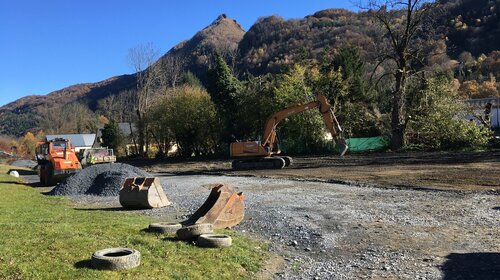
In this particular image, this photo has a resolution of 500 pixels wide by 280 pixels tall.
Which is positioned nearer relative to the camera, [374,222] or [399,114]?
[374,222]

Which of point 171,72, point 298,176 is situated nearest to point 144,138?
point 171,72

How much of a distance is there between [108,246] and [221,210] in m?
3.24

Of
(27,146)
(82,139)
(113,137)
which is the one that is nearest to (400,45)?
(113,137)

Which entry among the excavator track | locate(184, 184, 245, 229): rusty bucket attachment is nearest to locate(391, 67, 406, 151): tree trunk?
the excavator track

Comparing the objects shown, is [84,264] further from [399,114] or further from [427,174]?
[399,114]

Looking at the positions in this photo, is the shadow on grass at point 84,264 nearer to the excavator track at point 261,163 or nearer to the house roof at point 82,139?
the excavator track at point 261,163

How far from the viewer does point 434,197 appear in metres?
14.1

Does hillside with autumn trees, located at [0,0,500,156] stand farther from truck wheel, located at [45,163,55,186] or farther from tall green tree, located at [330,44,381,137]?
truck wheel, located at [45,163,55,186]

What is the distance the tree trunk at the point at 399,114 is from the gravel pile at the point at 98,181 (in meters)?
23.2

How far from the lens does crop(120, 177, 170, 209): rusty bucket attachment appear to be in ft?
45.8

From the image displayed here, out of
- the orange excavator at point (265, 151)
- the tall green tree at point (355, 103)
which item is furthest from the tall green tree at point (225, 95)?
the orange excavator at point (265, 151)

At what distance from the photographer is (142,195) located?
45.8 feet

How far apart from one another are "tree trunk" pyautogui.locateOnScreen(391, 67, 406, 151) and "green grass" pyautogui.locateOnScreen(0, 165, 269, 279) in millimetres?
30506

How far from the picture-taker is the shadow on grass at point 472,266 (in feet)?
22.0
